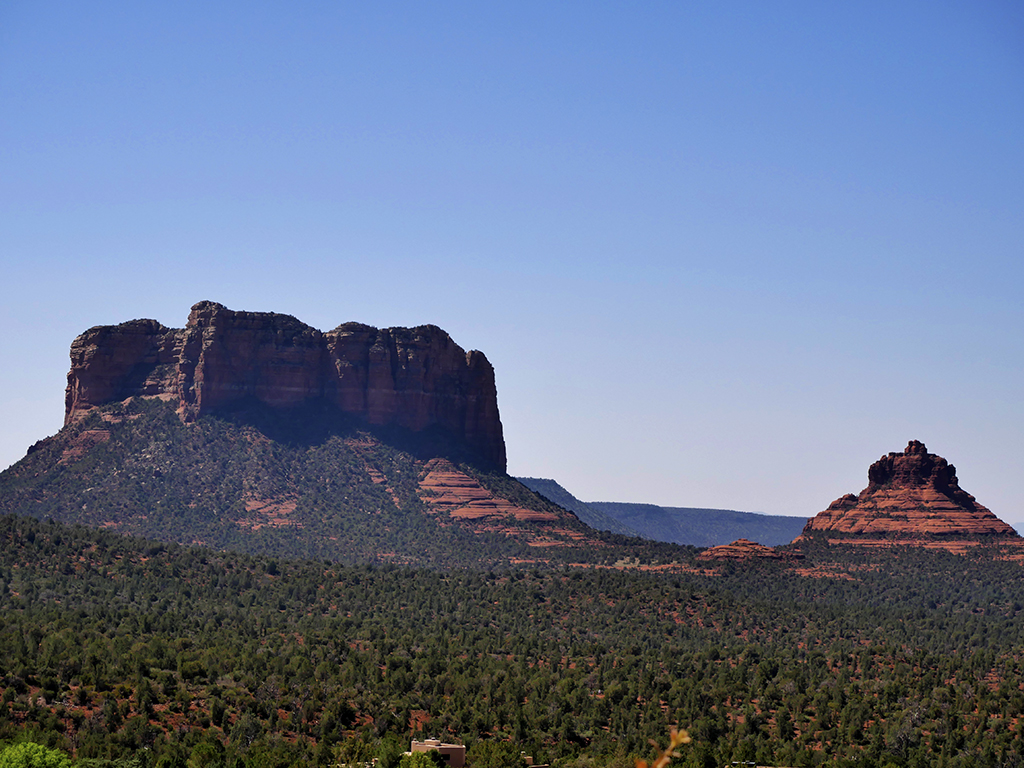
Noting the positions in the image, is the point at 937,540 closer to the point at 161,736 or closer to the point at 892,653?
the point at 892,653

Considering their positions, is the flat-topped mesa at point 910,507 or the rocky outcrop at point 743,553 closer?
the rocky outcrop at point 743,553

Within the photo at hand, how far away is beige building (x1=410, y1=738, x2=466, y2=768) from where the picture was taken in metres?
67.1

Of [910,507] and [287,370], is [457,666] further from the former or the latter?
[910,507]

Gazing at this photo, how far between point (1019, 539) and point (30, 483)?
4598 inches

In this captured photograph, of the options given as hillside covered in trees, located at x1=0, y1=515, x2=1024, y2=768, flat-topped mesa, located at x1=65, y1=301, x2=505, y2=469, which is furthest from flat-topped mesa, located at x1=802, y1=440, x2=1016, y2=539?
flat-topped mesa, located at x1=65, y1=301, x2=505, y2=469

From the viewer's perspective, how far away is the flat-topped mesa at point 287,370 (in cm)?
17925

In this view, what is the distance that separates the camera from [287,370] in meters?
183

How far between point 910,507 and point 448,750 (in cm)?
12191

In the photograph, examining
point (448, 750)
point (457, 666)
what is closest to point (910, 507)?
point (457, 666)

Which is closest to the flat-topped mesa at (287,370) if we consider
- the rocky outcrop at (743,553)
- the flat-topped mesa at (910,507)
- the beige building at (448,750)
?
the rocky outcrop at (743,553)

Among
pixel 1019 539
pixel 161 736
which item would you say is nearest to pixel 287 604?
pixel 161 736

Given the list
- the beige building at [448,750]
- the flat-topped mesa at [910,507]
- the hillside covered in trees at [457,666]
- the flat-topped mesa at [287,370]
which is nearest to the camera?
the beige building at [448,750]

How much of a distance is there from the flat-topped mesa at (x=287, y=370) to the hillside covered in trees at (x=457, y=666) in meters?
55.9

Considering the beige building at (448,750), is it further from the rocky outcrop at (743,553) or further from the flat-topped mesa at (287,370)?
the flat-topped mesa at (287,370)
